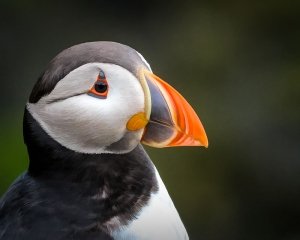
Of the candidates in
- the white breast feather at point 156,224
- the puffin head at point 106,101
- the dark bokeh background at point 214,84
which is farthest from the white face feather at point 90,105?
the dark bokeh background at point 214,84

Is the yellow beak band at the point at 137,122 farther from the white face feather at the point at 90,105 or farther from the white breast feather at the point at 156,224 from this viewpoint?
the white breast feather at the point at 156,224

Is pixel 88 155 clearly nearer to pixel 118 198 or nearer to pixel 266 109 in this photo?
pixel 118 198

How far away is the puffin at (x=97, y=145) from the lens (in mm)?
2408

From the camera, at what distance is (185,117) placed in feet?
8.01

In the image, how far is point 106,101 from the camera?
2.40 metres

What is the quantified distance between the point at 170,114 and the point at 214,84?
7.10ft

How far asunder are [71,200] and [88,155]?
0.11 meters

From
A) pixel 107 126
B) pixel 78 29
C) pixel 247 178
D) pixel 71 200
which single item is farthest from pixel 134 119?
pixel 78 29

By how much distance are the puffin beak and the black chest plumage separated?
172 mm

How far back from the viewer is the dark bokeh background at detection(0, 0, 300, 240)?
4.45 m

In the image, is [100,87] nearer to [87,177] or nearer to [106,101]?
[106,101]

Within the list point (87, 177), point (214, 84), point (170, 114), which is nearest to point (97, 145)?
point (87, 177)

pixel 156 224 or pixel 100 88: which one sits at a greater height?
pixel 100 88

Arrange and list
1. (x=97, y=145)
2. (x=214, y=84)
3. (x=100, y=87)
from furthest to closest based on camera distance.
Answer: (x=214, y=84)
(x=97, y=145)
(x=100, y=87)
